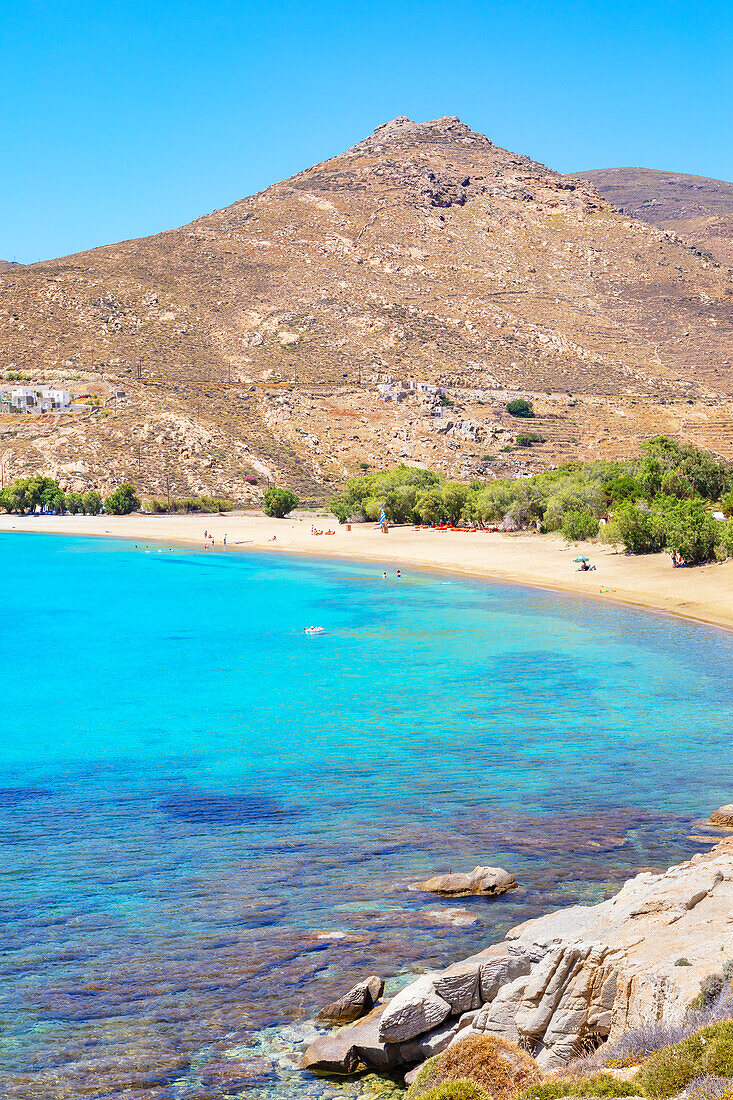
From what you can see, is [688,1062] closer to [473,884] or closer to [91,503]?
[473,884]

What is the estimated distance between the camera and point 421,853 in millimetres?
14273

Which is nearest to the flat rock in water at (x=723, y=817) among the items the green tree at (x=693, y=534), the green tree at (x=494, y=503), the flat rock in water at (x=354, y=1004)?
the flat rock in water at (x=354, y=1004)

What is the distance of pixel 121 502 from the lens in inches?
3551

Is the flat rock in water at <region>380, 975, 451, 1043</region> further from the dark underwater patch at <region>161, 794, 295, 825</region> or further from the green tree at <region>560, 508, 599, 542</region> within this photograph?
the green tree at <region>560, 508, 599, 542</region>

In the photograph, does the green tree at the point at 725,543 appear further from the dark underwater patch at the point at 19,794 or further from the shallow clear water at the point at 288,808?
the dark underwater patch at the point at 19,794

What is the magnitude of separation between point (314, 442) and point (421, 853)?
88746mm

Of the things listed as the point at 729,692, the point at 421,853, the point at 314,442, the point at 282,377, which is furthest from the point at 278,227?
the point at 421,853

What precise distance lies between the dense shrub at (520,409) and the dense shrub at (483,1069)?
324 feet

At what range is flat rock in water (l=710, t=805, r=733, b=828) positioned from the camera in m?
14.8

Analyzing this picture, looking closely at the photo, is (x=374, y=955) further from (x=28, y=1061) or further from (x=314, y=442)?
(x=314, y=442)

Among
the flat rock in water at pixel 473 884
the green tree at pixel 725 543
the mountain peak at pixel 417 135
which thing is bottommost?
the flat rock in water at pixel 473 884

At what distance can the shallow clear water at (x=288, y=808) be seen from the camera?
10.1 m

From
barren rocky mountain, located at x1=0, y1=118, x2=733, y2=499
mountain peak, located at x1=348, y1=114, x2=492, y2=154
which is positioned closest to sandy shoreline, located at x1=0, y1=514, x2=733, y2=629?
barren rocky mountain, located at x1=0, y1=118, x2=733, y2=499

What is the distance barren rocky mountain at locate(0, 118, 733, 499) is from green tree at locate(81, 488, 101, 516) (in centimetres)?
455
